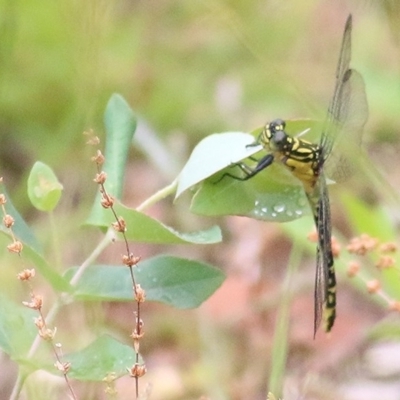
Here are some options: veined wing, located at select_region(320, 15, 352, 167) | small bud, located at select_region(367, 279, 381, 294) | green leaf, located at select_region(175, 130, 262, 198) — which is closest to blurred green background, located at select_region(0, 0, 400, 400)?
veined wing, located at select_region(320, 15, 352, 167)

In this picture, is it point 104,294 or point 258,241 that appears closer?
point 104,294

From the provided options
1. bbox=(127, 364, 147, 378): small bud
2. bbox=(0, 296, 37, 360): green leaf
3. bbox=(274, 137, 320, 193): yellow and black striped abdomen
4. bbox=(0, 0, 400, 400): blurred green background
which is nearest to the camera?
bbox=(127, 364, 147, 378): small bud

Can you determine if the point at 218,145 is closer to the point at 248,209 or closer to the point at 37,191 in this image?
the point at 248,209

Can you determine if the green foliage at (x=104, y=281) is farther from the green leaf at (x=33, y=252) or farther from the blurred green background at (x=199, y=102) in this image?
the blurred green background at (x=199, y=102)

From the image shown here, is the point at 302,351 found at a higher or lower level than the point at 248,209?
lower

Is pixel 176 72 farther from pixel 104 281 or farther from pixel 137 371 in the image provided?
pixel 137 371

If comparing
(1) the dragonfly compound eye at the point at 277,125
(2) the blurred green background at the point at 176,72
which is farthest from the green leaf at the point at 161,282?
(2) the blurred green background at the point at 176,72

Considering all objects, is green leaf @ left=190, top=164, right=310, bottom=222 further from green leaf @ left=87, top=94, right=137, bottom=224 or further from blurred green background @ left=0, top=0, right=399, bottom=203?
blurred green background @ left=0, top=0, right=399, bottom=203

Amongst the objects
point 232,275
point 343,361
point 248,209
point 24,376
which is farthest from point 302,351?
point 24,376
